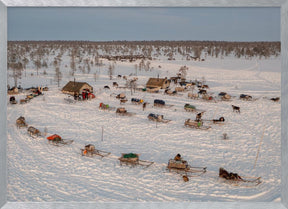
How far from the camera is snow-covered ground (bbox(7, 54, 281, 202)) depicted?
741 cm

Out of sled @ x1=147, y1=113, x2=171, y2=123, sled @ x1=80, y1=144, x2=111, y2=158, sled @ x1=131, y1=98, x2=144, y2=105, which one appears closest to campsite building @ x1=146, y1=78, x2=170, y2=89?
sled @ x1=131, y1=98, x2=144, y2=105

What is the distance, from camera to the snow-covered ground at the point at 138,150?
24.3ft

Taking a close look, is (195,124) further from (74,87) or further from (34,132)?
(74,87)

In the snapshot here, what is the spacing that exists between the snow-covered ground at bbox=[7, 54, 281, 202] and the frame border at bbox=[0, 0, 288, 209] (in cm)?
101

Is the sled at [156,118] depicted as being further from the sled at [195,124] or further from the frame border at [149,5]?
the frame border at [149,5]

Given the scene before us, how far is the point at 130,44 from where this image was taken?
52.5m

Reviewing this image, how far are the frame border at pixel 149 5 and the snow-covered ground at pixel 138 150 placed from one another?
1.01 metres

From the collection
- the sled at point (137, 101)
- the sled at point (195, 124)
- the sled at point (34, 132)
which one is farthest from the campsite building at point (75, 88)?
the sled at point (195, 124)

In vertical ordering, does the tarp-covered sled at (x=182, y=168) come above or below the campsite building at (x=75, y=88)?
below

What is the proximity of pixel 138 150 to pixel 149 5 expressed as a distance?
287 inches

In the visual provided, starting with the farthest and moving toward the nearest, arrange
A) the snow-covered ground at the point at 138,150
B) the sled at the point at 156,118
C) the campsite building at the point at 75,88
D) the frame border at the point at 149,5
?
the campsite building at the point at 75,88 < the sled at the point at 156,118 < the snow-covered ground at the point at 138,150 < the frame border at the point at 149,5

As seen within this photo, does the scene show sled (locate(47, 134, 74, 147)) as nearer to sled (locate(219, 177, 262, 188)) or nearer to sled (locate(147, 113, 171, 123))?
sled (locate(147, 113, 171, 123))

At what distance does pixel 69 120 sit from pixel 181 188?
8634 mm

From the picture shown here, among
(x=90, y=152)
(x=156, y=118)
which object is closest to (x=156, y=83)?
(x=156, y=118)
